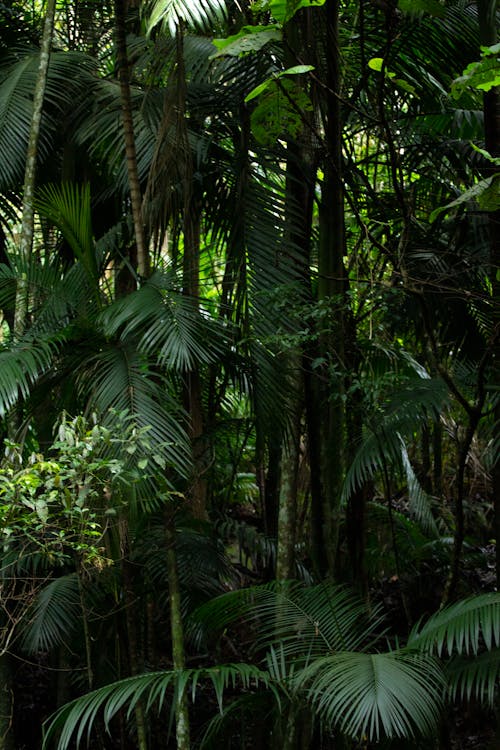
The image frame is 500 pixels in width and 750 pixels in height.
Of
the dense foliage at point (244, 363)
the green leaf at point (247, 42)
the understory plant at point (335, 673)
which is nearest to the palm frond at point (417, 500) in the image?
the dense foliage at point (244, 363)

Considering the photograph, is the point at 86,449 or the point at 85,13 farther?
the point at 85,13

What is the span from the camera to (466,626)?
9.82ft

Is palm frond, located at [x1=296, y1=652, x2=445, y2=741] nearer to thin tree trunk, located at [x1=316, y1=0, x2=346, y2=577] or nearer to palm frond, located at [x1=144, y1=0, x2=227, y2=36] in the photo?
thin tree trunk, located at [x1=316, y1=0, x2=346, y2=577]

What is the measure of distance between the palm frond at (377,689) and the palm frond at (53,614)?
4.71 ft

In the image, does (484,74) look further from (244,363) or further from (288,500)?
(288,500)

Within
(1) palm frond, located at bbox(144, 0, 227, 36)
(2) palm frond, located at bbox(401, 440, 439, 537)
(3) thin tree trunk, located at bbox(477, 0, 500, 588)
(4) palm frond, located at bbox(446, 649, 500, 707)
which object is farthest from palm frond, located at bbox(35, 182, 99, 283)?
(2) palm frond, located at bbox(401, 440, 439, 537)

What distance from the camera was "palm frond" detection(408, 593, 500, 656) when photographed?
9.62 ft

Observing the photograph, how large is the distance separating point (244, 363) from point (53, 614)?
155 cm

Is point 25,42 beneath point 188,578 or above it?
above

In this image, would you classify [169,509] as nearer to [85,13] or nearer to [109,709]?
[109,709]

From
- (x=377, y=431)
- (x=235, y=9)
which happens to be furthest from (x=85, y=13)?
(x=377, y=431)

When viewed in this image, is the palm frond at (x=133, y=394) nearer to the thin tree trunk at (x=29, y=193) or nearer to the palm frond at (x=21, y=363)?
the palm frond at (x=21, y=363)

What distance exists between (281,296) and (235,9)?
1.52 m

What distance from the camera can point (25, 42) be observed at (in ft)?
19.0
